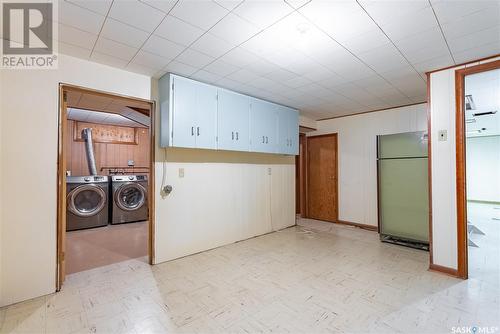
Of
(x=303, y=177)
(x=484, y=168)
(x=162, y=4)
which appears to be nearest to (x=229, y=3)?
(x=162, y=4)

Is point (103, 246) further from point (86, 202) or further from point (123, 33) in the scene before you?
point (123, 33)

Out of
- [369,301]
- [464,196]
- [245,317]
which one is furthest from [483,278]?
[245,317]

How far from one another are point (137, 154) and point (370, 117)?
5947 millimetres

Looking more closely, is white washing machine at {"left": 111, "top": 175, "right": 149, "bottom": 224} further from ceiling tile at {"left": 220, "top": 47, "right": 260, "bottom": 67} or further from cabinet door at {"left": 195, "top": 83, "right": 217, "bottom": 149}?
ceiling tile at {"left": 220, "top": 47, "right": 260, "bottom": 67}

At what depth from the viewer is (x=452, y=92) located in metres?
2.65

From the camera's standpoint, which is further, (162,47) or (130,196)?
(130,196)

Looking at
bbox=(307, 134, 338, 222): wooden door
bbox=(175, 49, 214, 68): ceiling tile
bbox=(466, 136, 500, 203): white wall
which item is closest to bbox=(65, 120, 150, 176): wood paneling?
bbox=(175, 49, 214, 68): ceiling tile

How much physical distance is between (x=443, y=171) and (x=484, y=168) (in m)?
8.07

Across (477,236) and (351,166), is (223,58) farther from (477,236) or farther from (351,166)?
(477,236)

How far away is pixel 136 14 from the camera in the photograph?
5.81 feet

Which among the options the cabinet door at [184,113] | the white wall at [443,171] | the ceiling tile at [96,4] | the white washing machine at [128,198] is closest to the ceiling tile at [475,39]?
the white wall at [443,171]

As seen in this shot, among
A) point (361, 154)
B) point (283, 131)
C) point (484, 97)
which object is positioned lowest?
point (361, 154)

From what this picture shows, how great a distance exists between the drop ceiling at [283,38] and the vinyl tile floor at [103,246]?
8.11ft

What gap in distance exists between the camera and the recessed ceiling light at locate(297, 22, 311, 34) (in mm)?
1883
